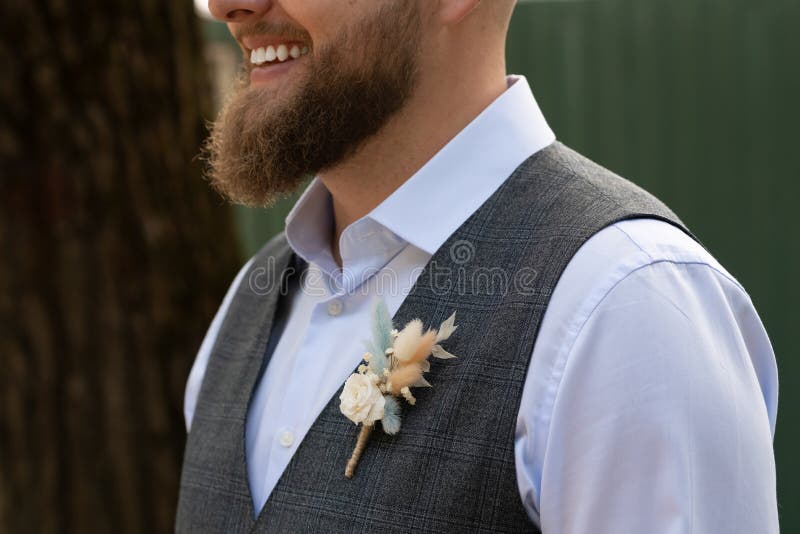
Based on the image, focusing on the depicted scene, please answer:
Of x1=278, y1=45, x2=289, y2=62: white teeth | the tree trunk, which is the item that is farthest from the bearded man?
the tree trunk

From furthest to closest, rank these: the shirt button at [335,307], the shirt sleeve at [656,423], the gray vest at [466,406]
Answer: the shirt button at [335,307], the gray vest at [466,406], the shirt sleeve at [656,423]

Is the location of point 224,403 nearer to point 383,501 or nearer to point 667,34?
point 383,501

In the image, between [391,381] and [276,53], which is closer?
[391,381]

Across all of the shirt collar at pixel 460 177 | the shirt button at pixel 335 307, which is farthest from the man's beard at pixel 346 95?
the shirt button at pixel 335 307

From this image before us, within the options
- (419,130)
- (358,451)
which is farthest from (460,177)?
(358,451)

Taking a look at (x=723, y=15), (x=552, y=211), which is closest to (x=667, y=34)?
(x=723, y=15)

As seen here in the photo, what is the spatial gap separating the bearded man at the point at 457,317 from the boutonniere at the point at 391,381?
16 mm

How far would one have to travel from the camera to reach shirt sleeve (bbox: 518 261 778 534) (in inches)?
44.6

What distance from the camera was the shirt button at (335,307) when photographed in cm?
161

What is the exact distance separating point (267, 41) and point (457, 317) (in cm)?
64

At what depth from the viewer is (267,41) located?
164 centimetres

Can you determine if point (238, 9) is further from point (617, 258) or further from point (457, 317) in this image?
point (617, 258)

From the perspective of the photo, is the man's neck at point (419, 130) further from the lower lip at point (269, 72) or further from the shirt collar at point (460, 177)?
the lower lip at point (269, 72)

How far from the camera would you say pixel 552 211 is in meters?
1.40
